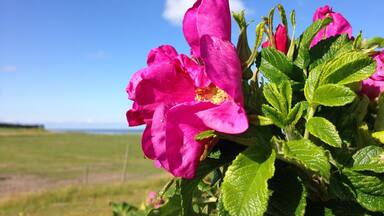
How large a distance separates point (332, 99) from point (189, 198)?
0.34 m

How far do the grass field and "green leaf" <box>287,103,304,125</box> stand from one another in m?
15.9

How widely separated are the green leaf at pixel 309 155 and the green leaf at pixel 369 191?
0.14 metres

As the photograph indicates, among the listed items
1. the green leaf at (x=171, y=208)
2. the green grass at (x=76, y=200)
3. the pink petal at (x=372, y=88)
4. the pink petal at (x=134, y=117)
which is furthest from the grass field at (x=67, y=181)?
the pink petal at (x=134, y=117)

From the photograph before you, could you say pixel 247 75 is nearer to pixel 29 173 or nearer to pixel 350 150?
pixel 350 150

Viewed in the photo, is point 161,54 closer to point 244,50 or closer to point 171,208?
point 244,50

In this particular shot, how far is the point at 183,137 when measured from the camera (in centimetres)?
84

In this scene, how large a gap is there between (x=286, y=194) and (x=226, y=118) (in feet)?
0.73

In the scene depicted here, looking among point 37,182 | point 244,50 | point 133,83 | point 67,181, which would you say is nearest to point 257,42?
point 244,50

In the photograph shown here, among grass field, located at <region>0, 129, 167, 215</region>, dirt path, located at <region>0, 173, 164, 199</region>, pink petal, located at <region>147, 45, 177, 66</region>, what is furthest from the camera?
dirt path, located at <region>0, 173, 164, 199</region>

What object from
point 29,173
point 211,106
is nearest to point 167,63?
point 211,106

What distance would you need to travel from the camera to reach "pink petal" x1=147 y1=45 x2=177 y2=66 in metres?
0.96

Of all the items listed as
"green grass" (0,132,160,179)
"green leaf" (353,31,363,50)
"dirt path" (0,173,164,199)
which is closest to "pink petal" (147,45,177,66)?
"green leaf" (353,31,363,50)

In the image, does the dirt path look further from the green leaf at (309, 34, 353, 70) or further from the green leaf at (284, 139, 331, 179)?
the green leaf at (284, 139, 331, 179)

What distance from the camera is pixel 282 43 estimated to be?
3.51ft
